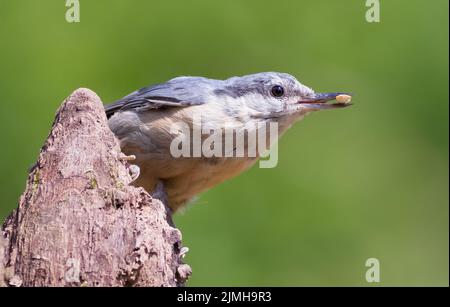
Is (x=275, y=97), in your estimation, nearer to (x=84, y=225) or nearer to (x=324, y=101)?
(x=324, y=101)

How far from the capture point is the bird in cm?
576

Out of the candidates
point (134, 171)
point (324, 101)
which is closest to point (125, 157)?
point (134, 171)

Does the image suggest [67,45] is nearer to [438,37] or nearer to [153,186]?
[153,186]

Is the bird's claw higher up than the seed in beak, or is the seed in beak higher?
the seed in beak

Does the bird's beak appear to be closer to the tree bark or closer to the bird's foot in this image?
the bird's foot

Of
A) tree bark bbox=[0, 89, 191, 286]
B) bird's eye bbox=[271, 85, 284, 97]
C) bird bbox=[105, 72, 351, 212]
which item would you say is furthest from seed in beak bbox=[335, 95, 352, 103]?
tree bark bbox=[0, 89, 191, 286]

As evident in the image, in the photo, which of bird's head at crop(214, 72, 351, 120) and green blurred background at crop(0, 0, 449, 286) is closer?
bird's head at crop(214, 72, 351, 120)

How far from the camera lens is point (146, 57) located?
9.26 meters

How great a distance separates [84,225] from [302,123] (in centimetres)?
602

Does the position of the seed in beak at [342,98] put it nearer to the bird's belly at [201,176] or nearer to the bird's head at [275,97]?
the bird's head at [275,97]

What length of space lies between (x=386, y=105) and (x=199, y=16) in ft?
7.58

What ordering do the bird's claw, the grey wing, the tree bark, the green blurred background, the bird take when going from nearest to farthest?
1. the tree bark
2. the bird's claw
3. the bird
4. the grey wing
5. the green blurred background

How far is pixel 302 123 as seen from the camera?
32.9 feet

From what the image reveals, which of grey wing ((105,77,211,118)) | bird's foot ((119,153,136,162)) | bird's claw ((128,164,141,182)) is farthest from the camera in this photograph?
grey wing ((105,77,211,118))
